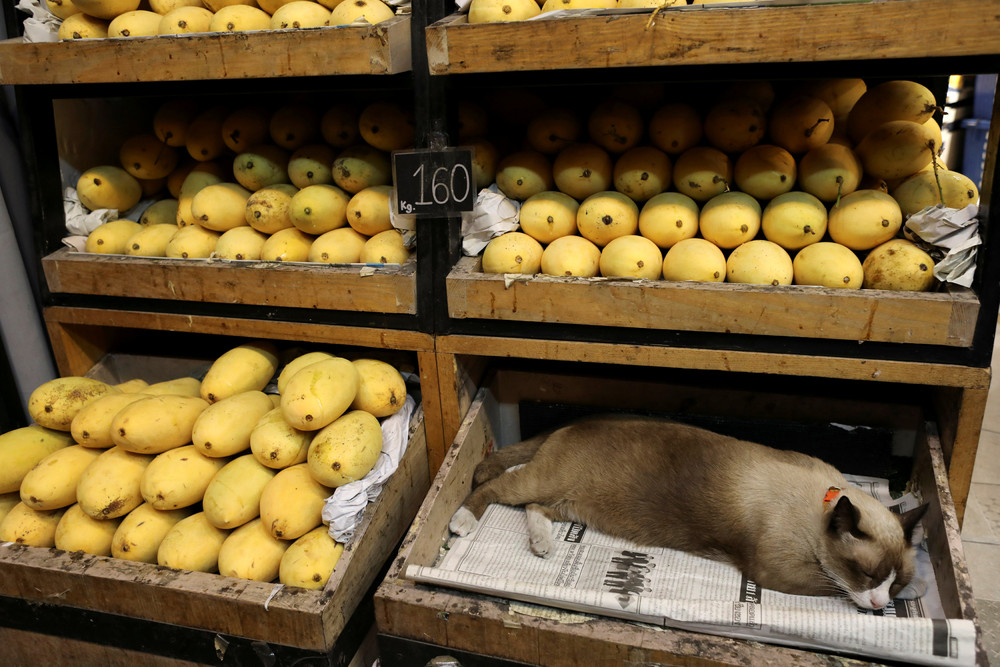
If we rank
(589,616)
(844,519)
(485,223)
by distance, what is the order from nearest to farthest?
1. (589,616)
2. (844,519)
3. (485,223)

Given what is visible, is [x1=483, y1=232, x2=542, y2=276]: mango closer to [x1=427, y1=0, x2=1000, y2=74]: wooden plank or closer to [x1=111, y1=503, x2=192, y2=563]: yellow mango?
[x1=427, y1=0, x2=1000, y2=74]: wooden plank

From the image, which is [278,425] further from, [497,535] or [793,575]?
[793,575]

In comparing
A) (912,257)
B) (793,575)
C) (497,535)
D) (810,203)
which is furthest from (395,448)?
(912,257)

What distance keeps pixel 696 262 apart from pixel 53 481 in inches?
76.9

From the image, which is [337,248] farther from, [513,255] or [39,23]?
[39,23]

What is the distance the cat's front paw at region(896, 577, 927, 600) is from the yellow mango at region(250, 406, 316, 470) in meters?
1.59

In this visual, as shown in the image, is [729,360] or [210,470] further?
[210,470]

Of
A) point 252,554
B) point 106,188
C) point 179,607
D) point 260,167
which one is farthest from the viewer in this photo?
point 106,188

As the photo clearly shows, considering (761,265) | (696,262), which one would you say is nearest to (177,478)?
(696,262)

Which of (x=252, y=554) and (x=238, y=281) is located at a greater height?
(x=238, y=281)

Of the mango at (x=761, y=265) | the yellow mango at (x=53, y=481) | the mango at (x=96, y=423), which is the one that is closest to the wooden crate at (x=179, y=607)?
the yellow mango at (x=53, y=481)

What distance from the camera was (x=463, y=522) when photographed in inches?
76.7

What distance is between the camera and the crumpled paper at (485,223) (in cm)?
205

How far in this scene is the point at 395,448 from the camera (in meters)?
2.07
